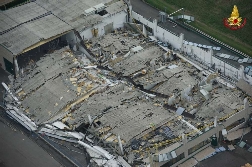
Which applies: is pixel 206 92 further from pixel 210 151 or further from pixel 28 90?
pixel 28 90

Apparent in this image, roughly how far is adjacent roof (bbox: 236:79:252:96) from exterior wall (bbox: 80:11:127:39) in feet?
64.4

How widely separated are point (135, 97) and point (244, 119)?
11.7 m

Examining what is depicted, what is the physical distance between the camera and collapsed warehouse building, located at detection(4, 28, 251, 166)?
187 feet

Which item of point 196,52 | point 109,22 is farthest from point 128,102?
point 109,22

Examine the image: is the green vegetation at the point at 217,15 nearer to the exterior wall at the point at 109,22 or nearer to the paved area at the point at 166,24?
the paved area at the point at 166,24

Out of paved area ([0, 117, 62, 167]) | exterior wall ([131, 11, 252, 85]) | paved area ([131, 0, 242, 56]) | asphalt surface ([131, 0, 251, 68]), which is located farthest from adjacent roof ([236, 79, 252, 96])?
paved area ([0, 117, 62, 167])

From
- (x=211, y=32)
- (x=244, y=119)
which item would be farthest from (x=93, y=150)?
(x=211, y=32)

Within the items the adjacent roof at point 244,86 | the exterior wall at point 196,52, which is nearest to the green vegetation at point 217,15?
the exterior wall at point 196,52

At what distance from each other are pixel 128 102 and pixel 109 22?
16.2 m

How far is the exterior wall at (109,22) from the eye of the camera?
7256 centimetres

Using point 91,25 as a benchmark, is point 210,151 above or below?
below

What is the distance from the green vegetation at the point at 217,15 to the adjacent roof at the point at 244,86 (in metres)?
9.68

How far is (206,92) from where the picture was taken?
6181 centimetres

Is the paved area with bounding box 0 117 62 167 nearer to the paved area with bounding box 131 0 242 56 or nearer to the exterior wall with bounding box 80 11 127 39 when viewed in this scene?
the exterior wall with bounding box 80 11 127 39
